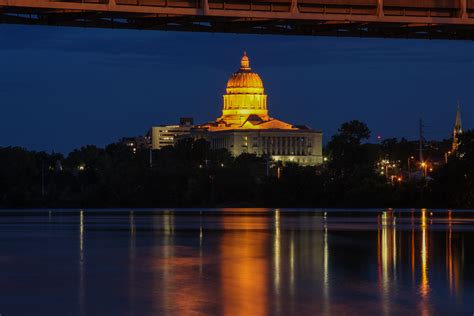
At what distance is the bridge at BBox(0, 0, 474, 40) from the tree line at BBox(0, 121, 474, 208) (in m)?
56.4

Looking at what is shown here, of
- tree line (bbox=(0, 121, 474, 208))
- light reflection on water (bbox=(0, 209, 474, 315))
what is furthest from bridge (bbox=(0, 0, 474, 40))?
tree line (bbox=(0, 121, 474, 208))

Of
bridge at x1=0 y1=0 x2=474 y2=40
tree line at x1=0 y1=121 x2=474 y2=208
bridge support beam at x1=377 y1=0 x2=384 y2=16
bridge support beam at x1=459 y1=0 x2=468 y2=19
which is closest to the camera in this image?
bridge at x1=0 y1=0 x2=474 y2=40

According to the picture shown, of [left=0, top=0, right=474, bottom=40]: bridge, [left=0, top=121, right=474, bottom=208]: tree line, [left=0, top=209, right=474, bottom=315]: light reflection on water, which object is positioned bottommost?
[left=0, top=209, right=474, bottom=315]: light reflection on water

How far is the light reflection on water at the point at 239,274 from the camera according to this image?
2559 centimetres

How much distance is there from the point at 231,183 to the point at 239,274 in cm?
10625

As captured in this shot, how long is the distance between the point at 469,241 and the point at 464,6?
8389 millimetres

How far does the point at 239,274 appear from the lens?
32.0 metres

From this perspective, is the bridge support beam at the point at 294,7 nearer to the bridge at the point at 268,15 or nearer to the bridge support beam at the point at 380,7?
the bridge at the point at 268,15

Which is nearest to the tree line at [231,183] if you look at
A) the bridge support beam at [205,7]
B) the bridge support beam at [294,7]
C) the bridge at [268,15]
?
the bridge at [268,15]

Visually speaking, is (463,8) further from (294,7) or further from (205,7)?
(205,7)

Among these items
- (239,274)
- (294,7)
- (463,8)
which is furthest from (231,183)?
(239,274)

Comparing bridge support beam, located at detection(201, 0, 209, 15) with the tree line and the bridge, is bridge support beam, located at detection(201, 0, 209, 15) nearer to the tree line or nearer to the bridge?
the bridge

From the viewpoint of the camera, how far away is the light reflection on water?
1008 inches

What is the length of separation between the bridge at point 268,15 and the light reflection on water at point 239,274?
24.7ft
